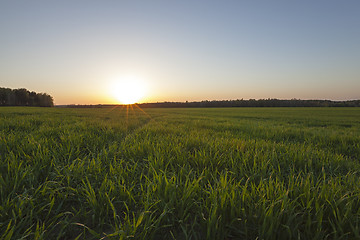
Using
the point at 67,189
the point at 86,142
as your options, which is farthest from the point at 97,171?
the point at 86,142

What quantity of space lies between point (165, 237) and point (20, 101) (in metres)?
128

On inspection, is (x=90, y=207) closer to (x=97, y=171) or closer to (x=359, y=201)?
(x=97, y=171)

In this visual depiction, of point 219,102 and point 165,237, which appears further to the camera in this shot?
point 219,102

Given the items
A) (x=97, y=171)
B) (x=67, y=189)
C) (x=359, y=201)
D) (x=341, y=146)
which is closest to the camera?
(x=359, y=201)

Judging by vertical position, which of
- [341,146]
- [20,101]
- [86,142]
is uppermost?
[20,101]

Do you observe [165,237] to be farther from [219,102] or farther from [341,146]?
[219,102]

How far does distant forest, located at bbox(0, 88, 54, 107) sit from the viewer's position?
81312 millimetres

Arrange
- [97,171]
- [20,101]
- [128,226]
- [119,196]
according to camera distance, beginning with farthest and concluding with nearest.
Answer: [20,101]
[97,171]
[119,196]
[128,226]

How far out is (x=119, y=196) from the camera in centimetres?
149

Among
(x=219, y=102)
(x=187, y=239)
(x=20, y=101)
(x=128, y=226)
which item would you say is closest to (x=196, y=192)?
(x=187, y=239)

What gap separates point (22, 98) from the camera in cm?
8838

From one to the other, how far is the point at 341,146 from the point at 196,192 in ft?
15.2

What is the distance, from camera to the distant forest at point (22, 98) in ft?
267

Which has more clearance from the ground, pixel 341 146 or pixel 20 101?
pixel 20 101
